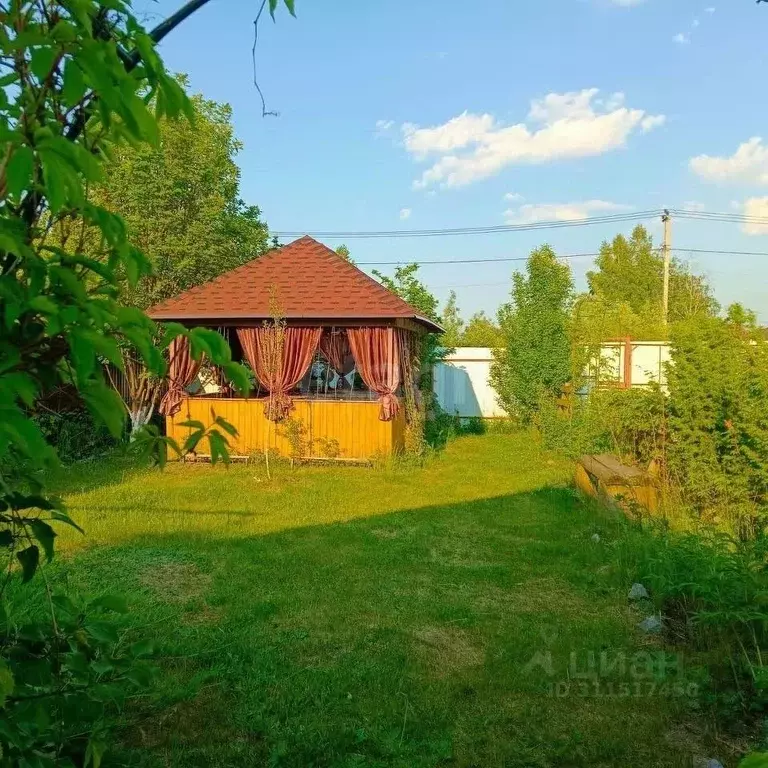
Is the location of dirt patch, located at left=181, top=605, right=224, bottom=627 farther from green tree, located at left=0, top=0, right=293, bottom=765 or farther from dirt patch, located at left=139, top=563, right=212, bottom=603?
green tree, located at left=0, top=0, right=293, bottom=765

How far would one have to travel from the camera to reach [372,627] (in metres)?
4.39

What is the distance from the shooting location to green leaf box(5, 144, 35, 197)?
1049 mm

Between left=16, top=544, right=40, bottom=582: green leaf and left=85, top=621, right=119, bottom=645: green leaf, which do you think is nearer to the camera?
left=16, top=544, right=40, bottom=582: green leaf

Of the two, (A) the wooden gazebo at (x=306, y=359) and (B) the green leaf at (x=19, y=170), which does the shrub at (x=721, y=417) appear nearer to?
(A) the wooden gazebo at (x=306, y=359)

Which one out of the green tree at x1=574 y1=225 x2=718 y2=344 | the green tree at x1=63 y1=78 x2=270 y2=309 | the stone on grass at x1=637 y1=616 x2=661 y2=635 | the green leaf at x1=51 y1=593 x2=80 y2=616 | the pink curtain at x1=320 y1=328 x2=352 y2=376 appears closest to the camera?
the green leaf at x1=51 y1=593 x2=80 y2=616

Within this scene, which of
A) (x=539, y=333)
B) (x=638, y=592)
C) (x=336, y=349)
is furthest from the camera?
(x=539, y=333)

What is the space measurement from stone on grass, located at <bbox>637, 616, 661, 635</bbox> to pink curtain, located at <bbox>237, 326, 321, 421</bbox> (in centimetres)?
793

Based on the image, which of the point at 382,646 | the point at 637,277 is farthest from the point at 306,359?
the point at 637,277

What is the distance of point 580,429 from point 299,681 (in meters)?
8.55

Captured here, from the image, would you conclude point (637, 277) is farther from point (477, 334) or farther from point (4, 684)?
point (4, 684)

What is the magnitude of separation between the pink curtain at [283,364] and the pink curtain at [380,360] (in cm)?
76

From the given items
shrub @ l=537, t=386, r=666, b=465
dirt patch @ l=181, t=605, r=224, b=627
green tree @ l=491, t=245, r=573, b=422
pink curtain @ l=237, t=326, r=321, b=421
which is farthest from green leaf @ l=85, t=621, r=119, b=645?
green tree @ l=491, t=245, r=573, b=422

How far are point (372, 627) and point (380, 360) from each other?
728cm

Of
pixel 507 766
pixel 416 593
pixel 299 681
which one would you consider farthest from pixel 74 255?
pixel 416 593
